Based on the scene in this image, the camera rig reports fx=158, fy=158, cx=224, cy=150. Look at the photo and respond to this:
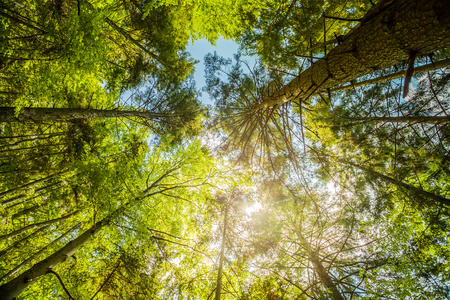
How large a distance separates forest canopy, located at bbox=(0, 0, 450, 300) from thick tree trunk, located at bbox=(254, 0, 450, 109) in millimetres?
732

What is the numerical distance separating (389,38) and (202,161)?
4.59 metres

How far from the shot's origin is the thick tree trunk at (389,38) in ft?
3.77

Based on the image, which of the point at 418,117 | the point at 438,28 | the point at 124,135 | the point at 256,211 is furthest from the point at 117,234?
the point at 418,117

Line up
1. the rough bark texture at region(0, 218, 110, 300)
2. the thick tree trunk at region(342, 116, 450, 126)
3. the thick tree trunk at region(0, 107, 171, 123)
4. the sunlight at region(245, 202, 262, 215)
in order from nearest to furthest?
the rough bark texture at region(0, 218, 110, 300), the thick tree trunk at region(0, 107, 171, 123), the thick tree trunk at region(342, 116, 450, 126), the sunlight at region(245, 202, 262, 215)

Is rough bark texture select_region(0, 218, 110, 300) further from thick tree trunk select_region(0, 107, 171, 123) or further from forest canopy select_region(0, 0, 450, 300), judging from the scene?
thick tree trunk select_region(0, 107, 171, 123)

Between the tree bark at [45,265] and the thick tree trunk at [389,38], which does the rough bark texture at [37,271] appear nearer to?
the tree bark at [45,265]

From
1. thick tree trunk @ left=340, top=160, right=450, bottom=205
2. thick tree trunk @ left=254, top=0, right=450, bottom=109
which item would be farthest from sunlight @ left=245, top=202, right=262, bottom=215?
thick tree trunk @ left=254, top=0, right=450, bottom=109

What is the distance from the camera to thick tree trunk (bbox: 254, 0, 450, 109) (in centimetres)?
115

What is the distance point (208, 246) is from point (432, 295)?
22.6ft

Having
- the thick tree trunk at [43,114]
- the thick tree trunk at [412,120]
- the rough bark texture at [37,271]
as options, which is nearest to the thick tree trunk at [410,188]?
the thick tree trunk at [412,120]

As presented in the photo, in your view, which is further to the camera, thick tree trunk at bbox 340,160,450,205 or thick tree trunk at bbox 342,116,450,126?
thick tree trunk at bbox 340,160,450,205

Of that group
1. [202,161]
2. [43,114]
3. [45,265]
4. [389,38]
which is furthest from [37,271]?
[389,38]

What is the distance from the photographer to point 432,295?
15.0 ft

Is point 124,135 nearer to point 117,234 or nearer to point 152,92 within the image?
point 152,92
